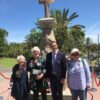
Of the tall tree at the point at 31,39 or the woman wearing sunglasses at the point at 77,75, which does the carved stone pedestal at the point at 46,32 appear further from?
the tall tree at the point at 31,39

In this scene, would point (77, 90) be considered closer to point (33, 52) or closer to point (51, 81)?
point (51, 81)

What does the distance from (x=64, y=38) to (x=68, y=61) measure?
42.7 meters

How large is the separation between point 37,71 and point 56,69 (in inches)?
18.4

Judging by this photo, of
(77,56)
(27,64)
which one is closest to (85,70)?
(77,56)

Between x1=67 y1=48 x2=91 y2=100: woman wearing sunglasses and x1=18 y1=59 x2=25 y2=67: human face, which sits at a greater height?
x1=18 y1=59 x2=25 y2=67: human face

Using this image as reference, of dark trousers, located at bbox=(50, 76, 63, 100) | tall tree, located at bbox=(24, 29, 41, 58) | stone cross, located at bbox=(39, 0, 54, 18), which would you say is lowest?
dark trousers, located at bbox=(50, 76, 63, 100)

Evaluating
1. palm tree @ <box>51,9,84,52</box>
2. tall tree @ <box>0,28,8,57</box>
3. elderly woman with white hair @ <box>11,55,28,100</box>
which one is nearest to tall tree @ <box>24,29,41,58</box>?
palm tree @ <box>51,9,84,52</box>

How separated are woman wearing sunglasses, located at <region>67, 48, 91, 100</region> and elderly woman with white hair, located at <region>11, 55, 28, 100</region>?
124 cm

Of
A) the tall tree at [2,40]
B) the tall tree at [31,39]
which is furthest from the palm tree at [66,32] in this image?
the tall tree at [2,40]

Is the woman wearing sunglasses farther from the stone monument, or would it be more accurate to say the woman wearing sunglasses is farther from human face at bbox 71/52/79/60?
the stone monument

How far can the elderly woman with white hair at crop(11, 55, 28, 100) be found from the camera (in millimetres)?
7766

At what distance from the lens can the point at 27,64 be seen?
7.77 metres

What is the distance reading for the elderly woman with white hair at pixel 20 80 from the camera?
25.5 feet

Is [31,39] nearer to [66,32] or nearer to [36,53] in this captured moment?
[66,32]
